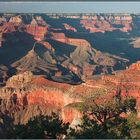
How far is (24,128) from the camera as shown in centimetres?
1845

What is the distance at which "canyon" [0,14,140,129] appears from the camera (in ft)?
176

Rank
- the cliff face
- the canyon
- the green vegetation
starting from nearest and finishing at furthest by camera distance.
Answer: the green vegetation, the canyon, the cliff face

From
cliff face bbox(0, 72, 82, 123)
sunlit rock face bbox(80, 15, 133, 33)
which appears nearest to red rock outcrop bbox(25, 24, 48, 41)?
sunlit rock face bbox(80, 15, 133, 33)

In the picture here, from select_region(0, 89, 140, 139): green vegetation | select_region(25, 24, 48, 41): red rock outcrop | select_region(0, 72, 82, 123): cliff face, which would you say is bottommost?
select_region(0, 72, 82, 123): cliff face

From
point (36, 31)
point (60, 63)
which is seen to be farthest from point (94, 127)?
point (36, 31)

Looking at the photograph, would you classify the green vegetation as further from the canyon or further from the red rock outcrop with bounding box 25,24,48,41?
the red rock outcrop with bounding box 25,24,48,41

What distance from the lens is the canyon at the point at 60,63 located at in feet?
176

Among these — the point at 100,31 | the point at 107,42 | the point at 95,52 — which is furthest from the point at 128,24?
the point at 95,52

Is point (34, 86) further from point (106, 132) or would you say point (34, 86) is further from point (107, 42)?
point (107, 42)

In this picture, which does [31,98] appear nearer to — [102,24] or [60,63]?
[60,63]

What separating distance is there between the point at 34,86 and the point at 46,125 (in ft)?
134

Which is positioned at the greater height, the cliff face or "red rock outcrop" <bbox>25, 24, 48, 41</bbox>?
"red rock outcrop" <bbox>25, 24, 48, 41</bbox>

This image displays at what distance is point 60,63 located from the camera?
372 feet

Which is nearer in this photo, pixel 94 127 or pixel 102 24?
pixel 94 127
